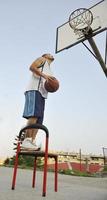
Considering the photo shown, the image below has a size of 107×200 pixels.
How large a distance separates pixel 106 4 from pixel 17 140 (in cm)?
464

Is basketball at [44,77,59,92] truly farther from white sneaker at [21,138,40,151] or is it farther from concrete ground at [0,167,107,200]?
concrete ground at [0,167,107,200]

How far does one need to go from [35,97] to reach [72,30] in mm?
3735

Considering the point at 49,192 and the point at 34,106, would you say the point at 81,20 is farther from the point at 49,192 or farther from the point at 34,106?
the point at 49,192

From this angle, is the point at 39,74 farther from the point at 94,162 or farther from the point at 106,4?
the point at 94,162

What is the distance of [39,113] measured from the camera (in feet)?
12.5

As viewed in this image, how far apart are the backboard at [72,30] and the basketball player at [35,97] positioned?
7.38 feet

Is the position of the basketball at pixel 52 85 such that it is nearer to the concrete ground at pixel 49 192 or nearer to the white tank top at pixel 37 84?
the white tank top at pixel 37 84

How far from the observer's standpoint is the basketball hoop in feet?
18.0

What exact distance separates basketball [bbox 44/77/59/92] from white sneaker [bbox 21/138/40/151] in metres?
0.74

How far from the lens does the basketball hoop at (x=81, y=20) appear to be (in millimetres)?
5501

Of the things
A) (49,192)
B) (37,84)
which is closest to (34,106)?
(37,84)

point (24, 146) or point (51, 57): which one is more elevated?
point (51, 57)

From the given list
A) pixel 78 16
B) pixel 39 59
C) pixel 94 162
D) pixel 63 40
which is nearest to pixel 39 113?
pixel 39 59

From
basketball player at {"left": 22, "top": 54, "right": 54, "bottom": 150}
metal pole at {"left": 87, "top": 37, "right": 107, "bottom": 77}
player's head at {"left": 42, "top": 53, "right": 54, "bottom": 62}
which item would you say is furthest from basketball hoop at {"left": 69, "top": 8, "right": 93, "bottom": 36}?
basketball player at {"left": 22, "top": 54, "right": 54, "bottom": 150}
